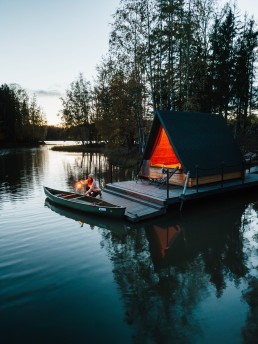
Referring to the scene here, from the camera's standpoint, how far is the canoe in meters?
10.5

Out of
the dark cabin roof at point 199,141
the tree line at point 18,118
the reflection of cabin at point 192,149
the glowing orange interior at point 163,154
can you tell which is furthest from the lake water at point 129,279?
the tree line at point 18,118

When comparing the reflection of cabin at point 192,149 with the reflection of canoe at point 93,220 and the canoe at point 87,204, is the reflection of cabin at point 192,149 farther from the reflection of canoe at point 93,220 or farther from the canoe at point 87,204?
the reflection of canoe at point 93,220

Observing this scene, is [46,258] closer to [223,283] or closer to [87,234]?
[87,234]

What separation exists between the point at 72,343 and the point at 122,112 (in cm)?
2258

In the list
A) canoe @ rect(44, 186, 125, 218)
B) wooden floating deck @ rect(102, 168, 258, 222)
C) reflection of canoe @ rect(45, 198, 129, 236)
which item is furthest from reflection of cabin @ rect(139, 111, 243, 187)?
reflection of canoe @ rect(45, 198, 129, 236)

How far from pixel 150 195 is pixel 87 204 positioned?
323 centimetres

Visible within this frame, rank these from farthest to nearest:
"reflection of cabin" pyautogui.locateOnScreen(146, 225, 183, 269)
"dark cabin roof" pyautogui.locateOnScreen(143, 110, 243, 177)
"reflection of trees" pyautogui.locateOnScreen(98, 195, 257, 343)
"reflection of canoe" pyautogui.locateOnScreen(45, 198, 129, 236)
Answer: "dark cabin roof" pyautogui.locateOnScreen(143, 110, 243, 177) → "reflection of canoe" pyautogui.locateOnScreen(45, 198, 129, 236) → "reflection of cabin" pyautogui.locateOnScreen(146, 225, 183, 269) → "reflection of trees" pyautogui.locateOnScreen(98, 195, 257, 343)

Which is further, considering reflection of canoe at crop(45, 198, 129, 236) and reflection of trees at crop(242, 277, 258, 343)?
reflection of canoe at crop(45, 198, 129, 236)

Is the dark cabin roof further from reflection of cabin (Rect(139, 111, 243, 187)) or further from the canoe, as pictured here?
the canoe

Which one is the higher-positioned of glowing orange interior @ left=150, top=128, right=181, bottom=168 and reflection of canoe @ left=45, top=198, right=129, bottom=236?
glowing orange interior @ left=150, top=128, right=181, bottom=168

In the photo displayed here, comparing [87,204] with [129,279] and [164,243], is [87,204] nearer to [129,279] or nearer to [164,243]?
[164,243]

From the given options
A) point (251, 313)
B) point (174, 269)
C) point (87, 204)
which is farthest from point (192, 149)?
point (251, 313)

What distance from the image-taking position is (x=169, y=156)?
45.4 ft

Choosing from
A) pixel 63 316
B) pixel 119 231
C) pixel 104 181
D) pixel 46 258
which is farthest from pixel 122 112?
pixel 63 316
